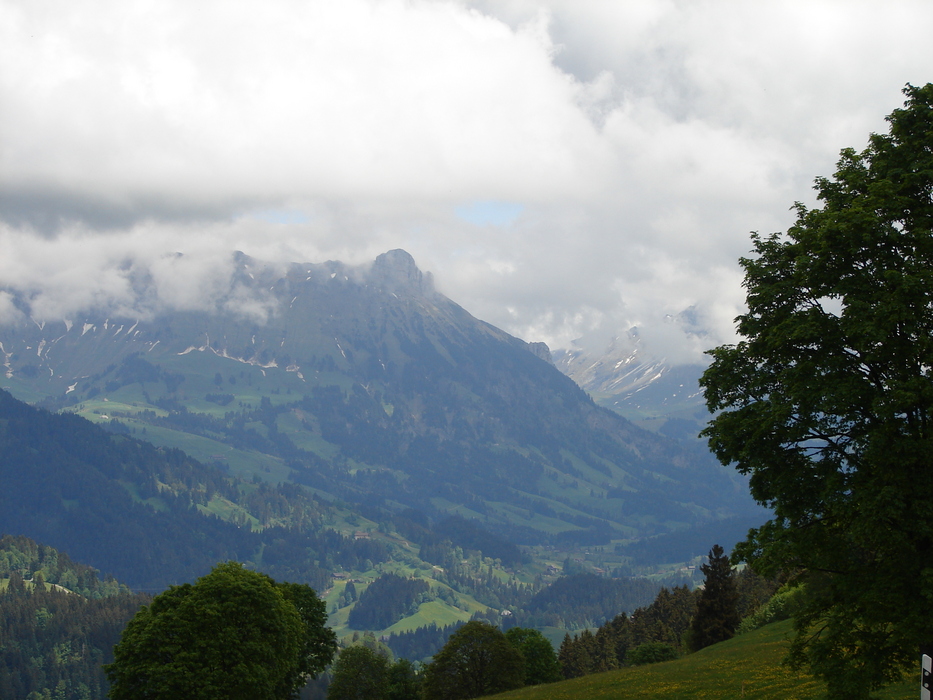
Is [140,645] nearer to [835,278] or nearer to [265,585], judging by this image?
[265,585]

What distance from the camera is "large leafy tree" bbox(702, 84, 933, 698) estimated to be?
23.2 metres

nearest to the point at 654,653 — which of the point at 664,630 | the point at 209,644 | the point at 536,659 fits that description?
the point at 536,659

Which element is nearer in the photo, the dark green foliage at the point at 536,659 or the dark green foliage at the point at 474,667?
the dark green foliage at the point at 474,667

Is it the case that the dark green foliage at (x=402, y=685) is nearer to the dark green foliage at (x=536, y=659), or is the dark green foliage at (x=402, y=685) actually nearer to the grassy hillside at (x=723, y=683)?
the dark green foliage at (x=536, y=659)

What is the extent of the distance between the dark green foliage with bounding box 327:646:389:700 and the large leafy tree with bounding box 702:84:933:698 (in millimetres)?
83185

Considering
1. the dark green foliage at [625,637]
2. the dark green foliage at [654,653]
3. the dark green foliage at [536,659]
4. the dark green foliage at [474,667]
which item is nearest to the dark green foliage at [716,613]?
the dark green foliage at [654,653]

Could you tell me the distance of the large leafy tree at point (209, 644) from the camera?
187 ft

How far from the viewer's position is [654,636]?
140 meters

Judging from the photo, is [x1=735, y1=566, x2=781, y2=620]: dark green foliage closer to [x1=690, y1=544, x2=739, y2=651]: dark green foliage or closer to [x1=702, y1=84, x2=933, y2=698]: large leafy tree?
[x1=690, y1=544, x2=739, y2=651]: dark green foliage

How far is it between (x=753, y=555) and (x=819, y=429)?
4.96 metres

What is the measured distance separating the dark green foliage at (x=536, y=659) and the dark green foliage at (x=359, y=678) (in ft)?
63.5

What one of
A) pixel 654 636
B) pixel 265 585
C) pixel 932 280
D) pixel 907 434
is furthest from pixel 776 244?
pixel 654 636

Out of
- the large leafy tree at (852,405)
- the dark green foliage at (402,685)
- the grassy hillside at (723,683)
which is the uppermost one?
the large leafy tree at (852,405)

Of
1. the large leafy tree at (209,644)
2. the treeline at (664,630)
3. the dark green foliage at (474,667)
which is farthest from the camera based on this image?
the treeline at (664,630)
